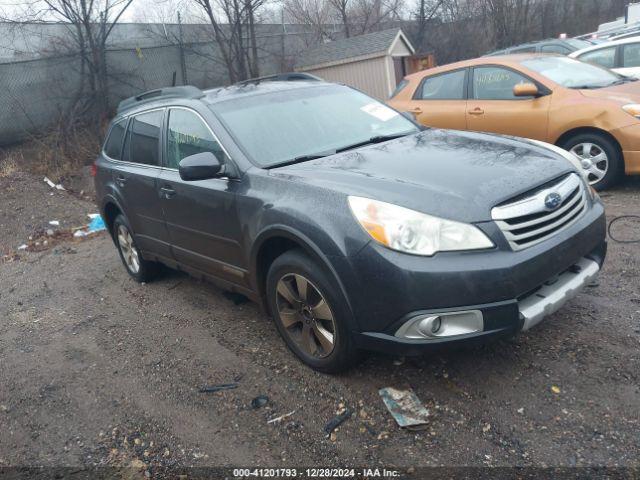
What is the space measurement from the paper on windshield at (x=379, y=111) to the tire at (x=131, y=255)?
8.63 feet

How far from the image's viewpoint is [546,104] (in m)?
6.31

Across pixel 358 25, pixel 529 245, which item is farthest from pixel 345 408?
pixel 358 25

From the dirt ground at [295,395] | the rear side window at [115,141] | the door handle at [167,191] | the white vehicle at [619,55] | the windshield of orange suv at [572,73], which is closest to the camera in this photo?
the dirt ground at [295,395]

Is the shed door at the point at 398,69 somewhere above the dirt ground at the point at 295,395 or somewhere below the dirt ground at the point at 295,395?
above

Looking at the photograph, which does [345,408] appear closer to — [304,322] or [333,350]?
[333,350]

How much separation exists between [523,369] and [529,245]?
808 mm

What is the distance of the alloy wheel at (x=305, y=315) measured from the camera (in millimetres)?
3139

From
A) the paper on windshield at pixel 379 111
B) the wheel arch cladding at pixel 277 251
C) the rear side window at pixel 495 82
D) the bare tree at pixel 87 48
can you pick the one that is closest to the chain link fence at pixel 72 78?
the bare tree at pixel 87 48

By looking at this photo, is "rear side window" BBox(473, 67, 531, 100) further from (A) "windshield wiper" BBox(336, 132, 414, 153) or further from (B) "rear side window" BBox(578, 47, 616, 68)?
(B) "rear side window" BBox(578, 47, 616, 68)

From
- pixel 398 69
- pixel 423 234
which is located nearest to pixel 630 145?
pixel 423 234

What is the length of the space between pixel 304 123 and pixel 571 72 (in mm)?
4512

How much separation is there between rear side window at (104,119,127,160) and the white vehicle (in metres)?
7.72

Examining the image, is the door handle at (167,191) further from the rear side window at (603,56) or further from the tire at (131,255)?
the rear side window at (603,56)

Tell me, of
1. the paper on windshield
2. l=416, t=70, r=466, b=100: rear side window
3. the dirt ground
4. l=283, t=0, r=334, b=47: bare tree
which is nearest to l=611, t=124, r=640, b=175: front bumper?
the dirt ground
